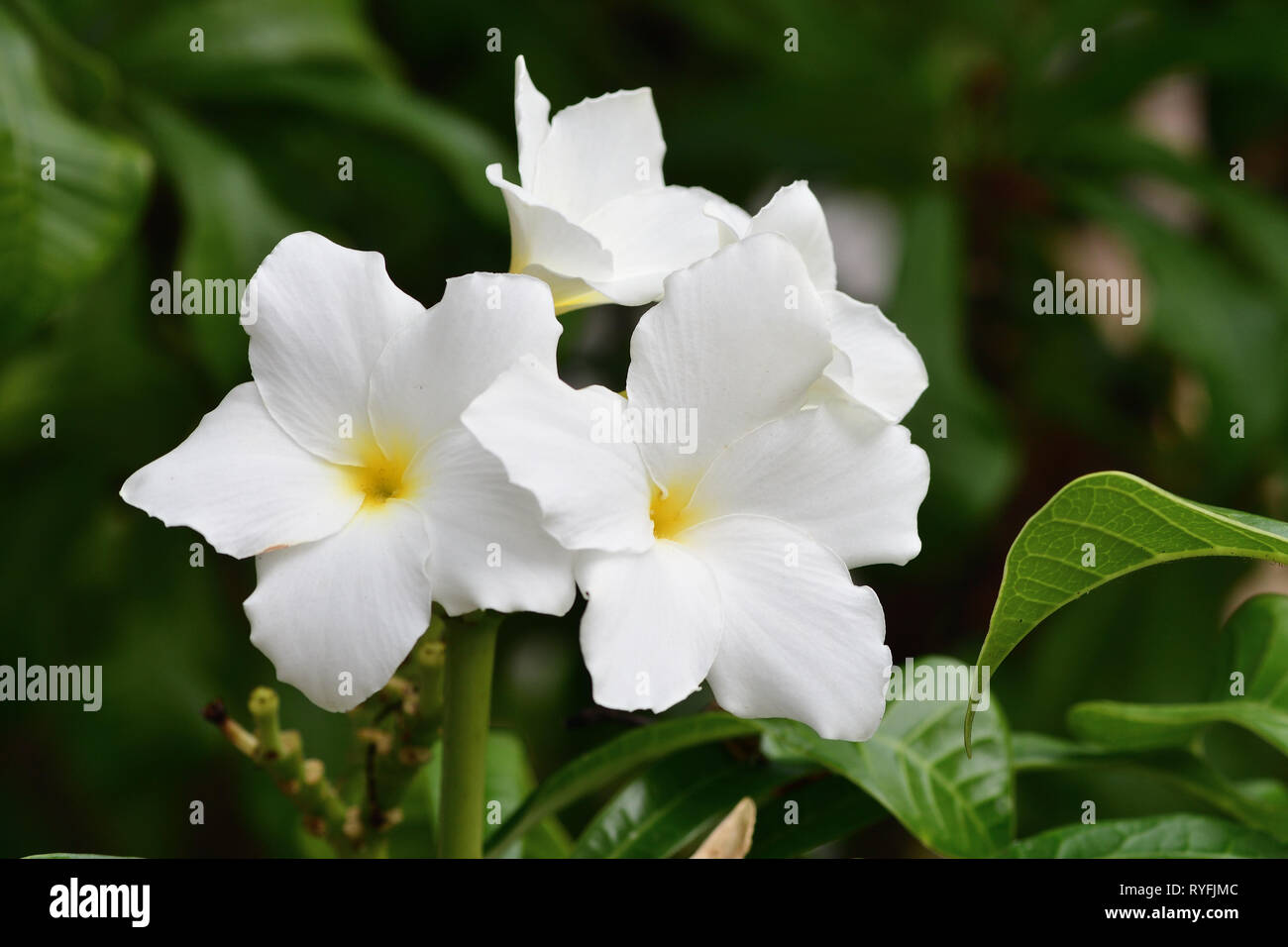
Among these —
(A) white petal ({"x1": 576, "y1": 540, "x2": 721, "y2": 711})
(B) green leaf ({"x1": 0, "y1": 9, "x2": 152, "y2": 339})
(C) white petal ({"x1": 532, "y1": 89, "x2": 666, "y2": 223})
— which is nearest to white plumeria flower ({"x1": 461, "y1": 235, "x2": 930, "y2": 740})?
(A) white petal ({"x1": 576, "y1": 540, "x2": 721, "y2": 711})

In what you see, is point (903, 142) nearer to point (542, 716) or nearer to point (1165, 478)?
point (1165, 478)

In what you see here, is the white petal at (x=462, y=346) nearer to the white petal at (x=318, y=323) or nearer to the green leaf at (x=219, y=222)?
the white petal at (x=318, y=323)

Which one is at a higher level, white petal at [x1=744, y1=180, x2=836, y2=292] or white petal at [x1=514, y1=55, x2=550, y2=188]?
white petal at [x1=514, y1=55, x2=550, y2=188]

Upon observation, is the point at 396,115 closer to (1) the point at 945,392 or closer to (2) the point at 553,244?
(1) the point at 945,392

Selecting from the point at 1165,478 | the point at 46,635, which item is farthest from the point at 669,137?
the point at 46,635

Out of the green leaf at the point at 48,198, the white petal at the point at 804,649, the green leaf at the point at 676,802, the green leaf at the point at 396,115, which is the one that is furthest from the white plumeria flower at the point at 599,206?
the green leaf at the point at 396,115

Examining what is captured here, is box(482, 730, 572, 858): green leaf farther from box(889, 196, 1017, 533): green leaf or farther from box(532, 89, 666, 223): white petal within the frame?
box(889, 196, 1017, 533): green leaf
